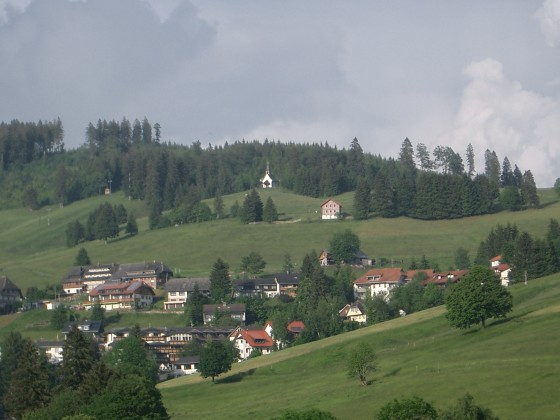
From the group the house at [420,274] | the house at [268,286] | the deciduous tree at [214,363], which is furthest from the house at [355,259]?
the deciduous tree at [214,363]

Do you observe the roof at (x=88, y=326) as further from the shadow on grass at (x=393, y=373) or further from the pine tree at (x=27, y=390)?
the shadow on grass at (x=393, y=373)

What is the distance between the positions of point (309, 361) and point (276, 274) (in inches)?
2499

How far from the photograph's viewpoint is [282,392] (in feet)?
296

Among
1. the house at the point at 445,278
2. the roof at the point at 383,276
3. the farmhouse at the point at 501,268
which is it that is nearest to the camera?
the farmhouse at the point at 501,268

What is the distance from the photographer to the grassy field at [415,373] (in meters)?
73.5

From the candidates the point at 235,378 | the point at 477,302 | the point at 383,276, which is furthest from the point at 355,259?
the point at 477,302

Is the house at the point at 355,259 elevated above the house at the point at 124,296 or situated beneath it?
elevated above

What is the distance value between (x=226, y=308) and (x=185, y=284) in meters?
14.5

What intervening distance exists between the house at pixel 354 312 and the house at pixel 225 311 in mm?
13841

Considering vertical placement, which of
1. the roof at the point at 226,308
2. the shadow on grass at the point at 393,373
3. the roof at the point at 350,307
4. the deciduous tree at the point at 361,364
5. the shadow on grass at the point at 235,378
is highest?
the roof at the point at 226,308

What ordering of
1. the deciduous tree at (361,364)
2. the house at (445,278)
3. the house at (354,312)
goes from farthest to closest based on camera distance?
the house at (445,278), the house at (354,312), the deciduous tree at (361,364)

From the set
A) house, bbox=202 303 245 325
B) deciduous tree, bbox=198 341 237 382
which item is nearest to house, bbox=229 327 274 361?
house, bbox=202 303 245 325

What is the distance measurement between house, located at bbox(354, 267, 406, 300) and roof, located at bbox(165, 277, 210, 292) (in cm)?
2155

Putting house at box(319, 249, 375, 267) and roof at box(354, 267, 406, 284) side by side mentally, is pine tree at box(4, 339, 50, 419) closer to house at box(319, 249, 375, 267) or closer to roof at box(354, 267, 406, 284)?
roof at box(354, 267, 406, 284)
